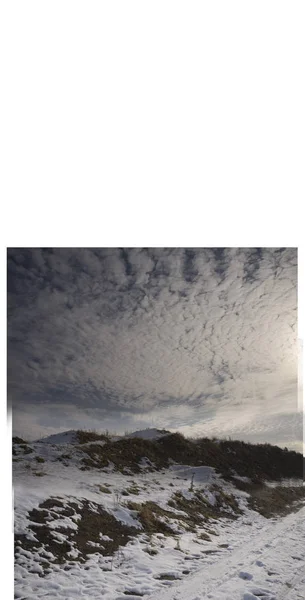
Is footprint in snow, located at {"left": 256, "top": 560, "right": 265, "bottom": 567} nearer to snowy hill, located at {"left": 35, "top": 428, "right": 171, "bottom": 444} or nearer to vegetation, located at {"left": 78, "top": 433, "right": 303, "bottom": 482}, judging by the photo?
vegetation, located at {"left": 78, "top": 433, "right": 303, "bottom": 482}

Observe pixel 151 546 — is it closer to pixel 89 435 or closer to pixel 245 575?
pixel 245 575

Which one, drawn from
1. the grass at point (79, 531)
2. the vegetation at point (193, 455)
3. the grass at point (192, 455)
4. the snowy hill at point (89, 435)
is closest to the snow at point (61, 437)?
the snowy hill at point (89, 435)

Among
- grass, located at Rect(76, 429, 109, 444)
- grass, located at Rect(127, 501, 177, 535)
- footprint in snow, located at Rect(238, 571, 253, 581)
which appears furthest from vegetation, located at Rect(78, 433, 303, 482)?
footprint in snow, located at Rect(238, 571, 253, 581)
